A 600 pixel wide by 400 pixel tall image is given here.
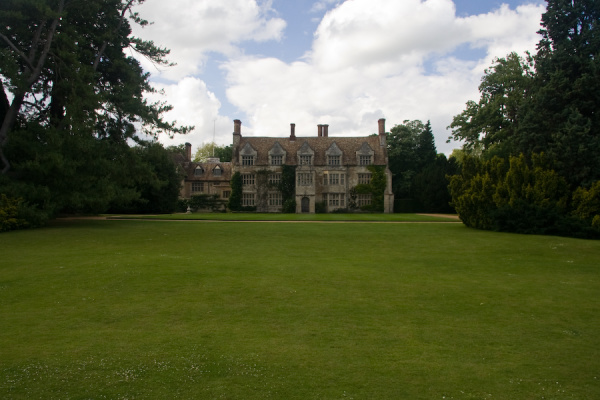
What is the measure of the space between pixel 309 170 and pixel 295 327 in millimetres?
48789

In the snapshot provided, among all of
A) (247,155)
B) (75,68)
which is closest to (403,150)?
(247,155)

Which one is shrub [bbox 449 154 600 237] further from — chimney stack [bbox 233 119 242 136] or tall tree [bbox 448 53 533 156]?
chimney stack [bbox 233 119 242 136]

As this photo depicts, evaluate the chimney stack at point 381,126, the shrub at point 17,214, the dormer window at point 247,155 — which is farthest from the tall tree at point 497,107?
the shrub at point 17,214

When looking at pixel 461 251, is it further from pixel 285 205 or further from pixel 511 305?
pixel 285 205

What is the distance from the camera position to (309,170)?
55781 mm

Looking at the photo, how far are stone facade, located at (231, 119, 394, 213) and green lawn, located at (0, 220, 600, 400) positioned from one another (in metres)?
41.1

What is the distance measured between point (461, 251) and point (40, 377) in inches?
579

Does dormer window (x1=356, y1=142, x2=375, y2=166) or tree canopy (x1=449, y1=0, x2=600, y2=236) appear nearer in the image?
tree canopy (x1=449, y1=0, x2=600, y2=236)

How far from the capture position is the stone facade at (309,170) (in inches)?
2194

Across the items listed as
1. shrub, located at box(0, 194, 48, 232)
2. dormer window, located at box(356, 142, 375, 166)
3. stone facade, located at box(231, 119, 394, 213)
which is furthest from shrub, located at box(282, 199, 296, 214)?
shrub, located at box(0, 194, 48, 232)

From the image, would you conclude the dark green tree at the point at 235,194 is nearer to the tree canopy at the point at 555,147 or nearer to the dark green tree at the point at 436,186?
the dark green tree at the point at 436,186

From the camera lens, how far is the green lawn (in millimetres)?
5254

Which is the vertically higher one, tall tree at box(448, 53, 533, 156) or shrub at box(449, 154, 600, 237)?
tall tree at box(448, 53, 533, 156)

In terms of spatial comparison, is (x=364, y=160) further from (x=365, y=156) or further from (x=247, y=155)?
(x=247, y=155)
